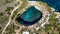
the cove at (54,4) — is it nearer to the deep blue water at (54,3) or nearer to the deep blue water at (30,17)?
the deep blue water at (54,3)

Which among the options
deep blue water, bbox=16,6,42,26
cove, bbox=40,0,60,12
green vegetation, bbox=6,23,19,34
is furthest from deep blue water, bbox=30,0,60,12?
green vegetation, bbox=6,23,19,34

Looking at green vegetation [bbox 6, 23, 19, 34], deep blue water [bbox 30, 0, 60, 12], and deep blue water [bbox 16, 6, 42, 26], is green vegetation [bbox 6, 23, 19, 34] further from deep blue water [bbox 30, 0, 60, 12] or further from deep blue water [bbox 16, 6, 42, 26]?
deep blue water [bbox 30, 0, 60, 12]

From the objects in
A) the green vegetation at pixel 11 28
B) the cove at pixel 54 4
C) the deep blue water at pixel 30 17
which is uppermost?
the cove at pixel 54 4

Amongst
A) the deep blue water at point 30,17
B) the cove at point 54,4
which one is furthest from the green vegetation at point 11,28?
the cove at point 54,4

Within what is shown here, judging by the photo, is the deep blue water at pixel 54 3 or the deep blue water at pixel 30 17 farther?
the deep blue water at pixel 54 3

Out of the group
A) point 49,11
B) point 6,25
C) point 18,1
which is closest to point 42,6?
point 49,11

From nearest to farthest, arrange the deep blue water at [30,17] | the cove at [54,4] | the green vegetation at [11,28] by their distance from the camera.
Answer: the green vegetation at [11,28]
the deep blue water at [30,17]
the cove at [54,4]

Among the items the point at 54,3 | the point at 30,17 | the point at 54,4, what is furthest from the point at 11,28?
the point at 54,3

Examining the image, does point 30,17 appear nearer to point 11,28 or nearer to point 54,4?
point 11,28

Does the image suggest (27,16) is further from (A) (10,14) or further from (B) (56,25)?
(B) (56,25)
